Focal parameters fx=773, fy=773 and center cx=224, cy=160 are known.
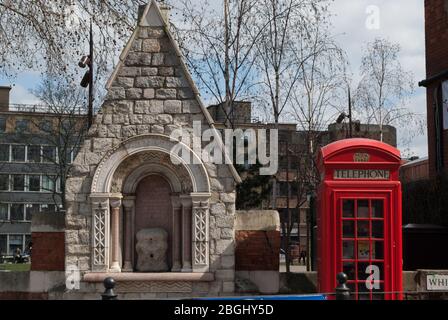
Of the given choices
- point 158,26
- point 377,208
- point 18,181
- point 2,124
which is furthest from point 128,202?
point 18,181

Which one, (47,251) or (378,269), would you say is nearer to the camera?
(378,269)

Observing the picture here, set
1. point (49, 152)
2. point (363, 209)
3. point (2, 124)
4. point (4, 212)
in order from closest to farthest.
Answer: point (363, 209) < point (2, 124) < point (49, 152) < point (4, 212)

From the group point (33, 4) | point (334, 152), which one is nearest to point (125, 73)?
point (33, 4)

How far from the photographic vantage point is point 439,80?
23656 millimetres

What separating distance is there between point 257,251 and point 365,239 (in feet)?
9.59

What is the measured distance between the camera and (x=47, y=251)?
50.8ft

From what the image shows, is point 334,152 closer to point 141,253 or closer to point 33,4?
point 141,253

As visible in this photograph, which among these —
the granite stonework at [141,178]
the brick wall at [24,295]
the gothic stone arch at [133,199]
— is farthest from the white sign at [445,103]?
the brick wall at [24,295]

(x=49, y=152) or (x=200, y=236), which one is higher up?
(x=49, y=152)

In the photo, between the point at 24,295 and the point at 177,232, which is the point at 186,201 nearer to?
the point at 177,232

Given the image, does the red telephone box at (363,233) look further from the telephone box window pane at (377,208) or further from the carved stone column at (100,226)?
the carved stone column at (100,226)

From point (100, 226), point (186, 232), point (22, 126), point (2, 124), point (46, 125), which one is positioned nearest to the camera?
point (100, 226)

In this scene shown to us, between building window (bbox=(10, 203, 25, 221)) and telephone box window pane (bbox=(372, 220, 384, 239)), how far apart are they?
65546 millimetres

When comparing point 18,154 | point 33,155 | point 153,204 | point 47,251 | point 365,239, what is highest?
point 18,154
